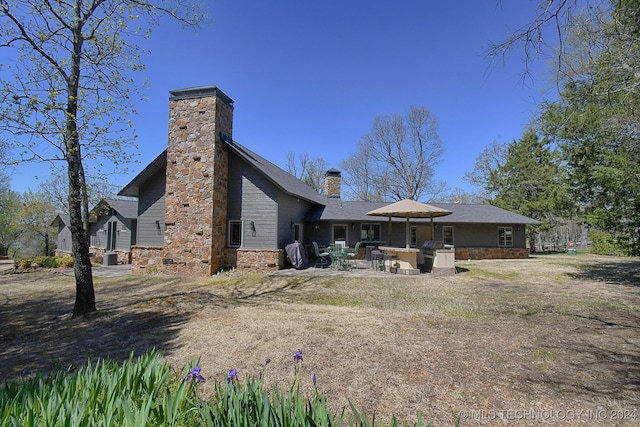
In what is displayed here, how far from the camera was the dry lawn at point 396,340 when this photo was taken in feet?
10.1

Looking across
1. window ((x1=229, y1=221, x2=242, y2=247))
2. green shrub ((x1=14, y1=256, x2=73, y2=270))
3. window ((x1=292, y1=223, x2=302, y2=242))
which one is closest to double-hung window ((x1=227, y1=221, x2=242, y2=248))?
window ((x1=229, y1=221, x2=242, y2=247))

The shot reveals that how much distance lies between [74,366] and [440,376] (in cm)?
479

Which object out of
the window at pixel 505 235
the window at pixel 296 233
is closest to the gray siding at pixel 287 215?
the window at pixel 296 233

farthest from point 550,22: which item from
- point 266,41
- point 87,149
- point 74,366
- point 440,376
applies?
point 266,41

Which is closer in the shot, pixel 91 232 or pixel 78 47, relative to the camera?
pixel 78 47

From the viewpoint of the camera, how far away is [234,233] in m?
13.1

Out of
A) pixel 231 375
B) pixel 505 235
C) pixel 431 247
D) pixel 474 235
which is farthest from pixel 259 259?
pixel 505 235

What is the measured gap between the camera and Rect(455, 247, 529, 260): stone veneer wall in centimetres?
1833

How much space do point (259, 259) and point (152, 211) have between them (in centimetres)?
570

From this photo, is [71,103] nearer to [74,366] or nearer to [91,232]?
[74,366]

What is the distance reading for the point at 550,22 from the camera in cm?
382

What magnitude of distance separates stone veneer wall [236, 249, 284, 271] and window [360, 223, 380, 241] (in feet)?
23.5

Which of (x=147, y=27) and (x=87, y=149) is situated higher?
(x=147, y=27)

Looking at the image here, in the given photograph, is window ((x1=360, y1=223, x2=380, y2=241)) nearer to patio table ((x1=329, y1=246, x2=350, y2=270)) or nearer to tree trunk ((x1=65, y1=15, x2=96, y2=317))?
patio table ((x1=329, y1=246, x2=350, y2=270))
